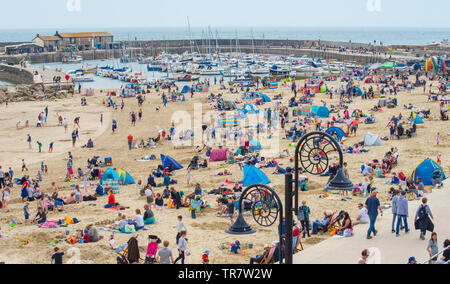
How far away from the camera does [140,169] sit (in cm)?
2111

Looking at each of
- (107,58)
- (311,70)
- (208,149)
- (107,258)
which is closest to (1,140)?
(208,149)

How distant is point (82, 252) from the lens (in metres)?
11.3

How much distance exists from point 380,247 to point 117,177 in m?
11.1

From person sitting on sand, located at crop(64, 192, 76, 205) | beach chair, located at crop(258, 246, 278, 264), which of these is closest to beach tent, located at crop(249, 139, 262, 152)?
person sitting on sand, located at crop(64, 192, 76, 205)

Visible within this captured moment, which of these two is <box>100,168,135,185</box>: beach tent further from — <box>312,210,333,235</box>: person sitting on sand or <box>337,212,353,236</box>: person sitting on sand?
<box>337,212,353,236</box>: person sitting on sand

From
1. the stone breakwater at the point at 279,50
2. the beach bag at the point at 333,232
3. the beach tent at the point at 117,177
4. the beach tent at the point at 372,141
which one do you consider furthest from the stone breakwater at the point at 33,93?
the beach bag at the point at 333,232

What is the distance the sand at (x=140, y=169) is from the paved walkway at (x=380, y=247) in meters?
1.16

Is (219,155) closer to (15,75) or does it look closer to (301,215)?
(301,215)

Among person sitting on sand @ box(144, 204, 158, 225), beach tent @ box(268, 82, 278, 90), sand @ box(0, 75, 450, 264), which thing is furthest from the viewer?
beach tent @ box(268, 82, 278, 90)

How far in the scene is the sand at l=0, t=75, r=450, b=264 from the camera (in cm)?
1167

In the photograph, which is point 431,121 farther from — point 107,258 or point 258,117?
point 107,258

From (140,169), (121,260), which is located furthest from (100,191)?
(121,260)

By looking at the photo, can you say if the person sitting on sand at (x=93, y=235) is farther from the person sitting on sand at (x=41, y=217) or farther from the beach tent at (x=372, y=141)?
the beach tent at (x=372, y=141)

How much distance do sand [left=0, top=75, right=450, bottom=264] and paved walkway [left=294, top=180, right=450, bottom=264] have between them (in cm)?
116
